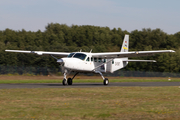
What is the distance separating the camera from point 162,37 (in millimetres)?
109125

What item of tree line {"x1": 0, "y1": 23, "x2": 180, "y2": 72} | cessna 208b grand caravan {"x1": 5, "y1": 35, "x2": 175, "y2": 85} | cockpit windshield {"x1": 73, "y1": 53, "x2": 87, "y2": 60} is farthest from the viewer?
tree line {"x1": 0, "y1": 23, "x2": 180, "y2": 72}

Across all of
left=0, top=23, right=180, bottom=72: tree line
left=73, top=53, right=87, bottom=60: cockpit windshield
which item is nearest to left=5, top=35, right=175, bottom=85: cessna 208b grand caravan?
left=73, top=53, right=87, bottom=60: cockpit windshield

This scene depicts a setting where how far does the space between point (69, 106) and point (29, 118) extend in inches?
103

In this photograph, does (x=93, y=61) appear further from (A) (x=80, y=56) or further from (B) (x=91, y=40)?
(B) (x=91, y=40)

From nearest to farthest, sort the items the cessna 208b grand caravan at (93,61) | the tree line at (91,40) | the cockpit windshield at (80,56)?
the cessna 208b grand caravan at (93,61) < the cockpit windshield at (80,56) < the tree line at (91,40)

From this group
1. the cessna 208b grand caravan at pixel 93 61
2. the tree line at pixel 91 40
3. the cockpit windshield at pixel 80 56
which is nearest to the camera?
the cessna 208b grand caravan at pixel 93 61

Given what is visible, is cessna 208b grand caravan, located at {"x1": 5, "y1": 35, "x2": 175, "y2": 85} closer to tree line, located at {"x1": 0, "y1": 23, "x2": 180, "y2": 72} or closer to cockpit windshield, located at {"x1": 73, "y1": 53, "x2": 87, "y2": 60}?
cockpit windshield, located at {"x1": 73, "y1": 53, "x2": 87, "y2": 60}

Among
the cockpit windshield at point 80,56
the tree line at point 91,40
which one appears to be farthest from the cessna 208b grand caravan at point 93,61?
the tree line at point 91,40

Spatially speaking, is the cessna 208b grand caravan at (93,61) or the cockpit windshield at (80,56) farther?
the cockpit windshield at (80,56)

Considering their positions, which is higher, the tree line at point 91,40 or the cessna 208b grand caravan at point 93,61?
the tree line at point 91,40

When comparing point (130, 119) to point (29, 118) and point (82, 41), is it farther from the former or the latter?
point (82, 41)

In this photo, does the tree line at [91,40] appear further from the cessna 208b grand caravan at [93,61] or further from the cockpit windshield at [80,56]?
the cockpit windshield at [80,56]

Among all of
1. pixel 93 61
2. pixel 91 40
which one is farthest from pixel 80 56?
pixel 91 40

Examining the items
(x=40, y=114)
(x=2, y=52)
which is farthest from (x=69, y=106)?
(x=2, y=52)
